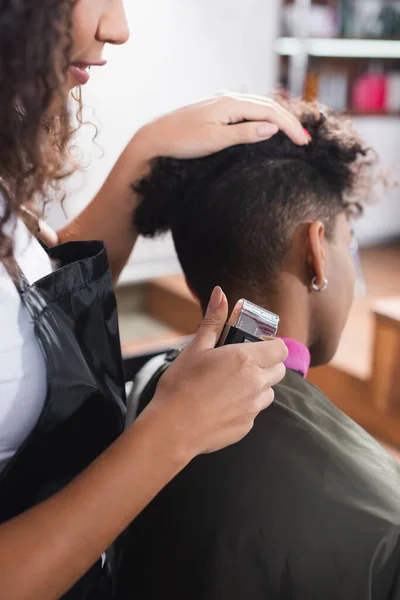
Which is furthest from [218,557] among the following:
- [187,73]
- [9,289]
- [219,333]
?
[187,73]

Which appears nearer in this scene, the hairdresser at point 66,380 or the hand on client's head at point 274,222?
the hairdresser at point 66,380

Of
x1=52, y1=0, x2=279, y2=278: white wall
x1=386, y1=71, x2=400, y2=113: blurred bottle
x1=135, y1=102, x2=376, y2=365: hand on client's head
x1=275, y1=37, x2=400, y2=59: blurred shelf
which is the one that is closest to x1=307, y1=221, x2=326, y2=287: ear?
x1=135, y1=102, x2=376, y2=365: hand on client's head

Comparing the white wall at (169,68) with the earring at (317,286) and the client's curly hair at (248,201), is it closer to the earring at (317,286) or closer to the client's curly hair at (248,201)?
the client's curly hair at (248,201)

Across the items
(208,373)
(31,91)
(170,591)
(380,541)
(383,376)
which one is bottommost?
(383,376)

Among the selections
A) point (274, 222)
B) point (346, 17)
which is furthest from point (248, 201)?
point (346, 17)

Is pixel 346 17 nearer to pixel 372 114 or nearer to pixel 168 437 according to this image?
pixel 372 114

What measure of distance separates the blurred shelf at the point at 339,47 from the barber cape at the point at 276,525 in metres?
3.08

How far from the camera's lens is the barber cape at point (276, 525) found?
0.89 m

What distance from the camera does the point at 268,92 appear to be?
2.60 metres

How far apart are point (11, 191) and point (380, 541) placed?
0.68m

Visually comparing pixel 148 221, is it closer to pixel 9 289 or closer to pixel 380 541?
pixel 9 289

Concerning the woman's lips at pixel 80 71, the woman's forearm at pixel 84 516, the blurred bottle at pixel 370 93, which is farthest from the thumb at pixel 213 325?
the blurred bottle at pixel 370 93

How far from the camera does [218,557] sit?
92 centimetres

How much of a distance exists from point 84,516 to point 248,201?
0.64 meters
